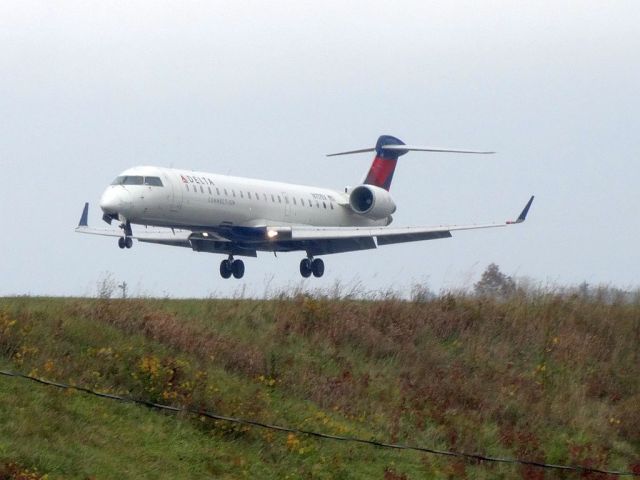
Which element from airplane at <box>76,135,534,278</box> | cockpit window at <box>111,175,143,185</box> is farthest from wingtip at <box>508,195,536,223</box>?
cockpit window at <box>111,175,143,185</box>

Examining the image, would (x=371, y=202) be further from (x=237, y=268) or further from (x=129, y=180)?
(x=129, y=180)

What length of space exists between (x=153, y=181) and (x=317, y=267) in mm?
7830

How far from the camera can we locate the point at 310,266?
39.3 meters

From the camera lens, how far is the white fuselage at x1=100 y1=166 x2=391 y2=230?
33.2 meters

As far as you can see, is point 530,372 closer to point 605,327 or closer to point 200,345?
point 605,327

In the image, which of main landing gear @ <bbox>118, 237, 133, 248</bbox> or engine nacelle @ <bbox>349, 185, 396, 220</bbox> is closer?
main landing gear @ <bbox>118, 237, 133, 248</bbox>

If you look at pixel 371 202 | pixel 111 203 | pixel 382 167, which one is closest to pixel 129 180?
pixel 111 203

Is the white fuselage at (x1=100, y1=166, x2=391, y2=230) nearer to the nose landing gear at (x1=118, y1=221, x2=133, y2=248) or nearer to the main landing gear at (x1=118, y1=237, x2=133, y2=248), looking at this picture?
the nose landing gear at (x1=118, y1=221, x2=133, y2=248)

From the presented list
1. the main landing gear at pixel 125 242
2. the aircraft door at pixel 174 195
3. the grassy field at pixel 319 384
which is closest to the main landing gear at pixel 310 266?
the aircraft door at pixel 174 195

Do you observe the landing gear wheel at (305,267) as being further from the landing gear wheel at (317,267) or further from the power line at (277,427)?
the power line at (277,427)

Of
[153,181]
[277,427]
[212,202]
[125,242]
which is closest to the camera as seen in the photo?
[277,427]

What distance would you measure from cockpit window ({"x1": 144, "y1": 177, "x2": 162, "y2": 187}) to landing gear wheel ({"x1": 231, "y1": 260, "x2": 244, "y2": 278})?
5.11m

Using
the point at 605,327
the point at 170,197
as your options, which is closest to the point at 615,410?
A: the point at 605,327

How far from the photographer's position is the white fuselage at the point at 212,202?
3316 centimetres
